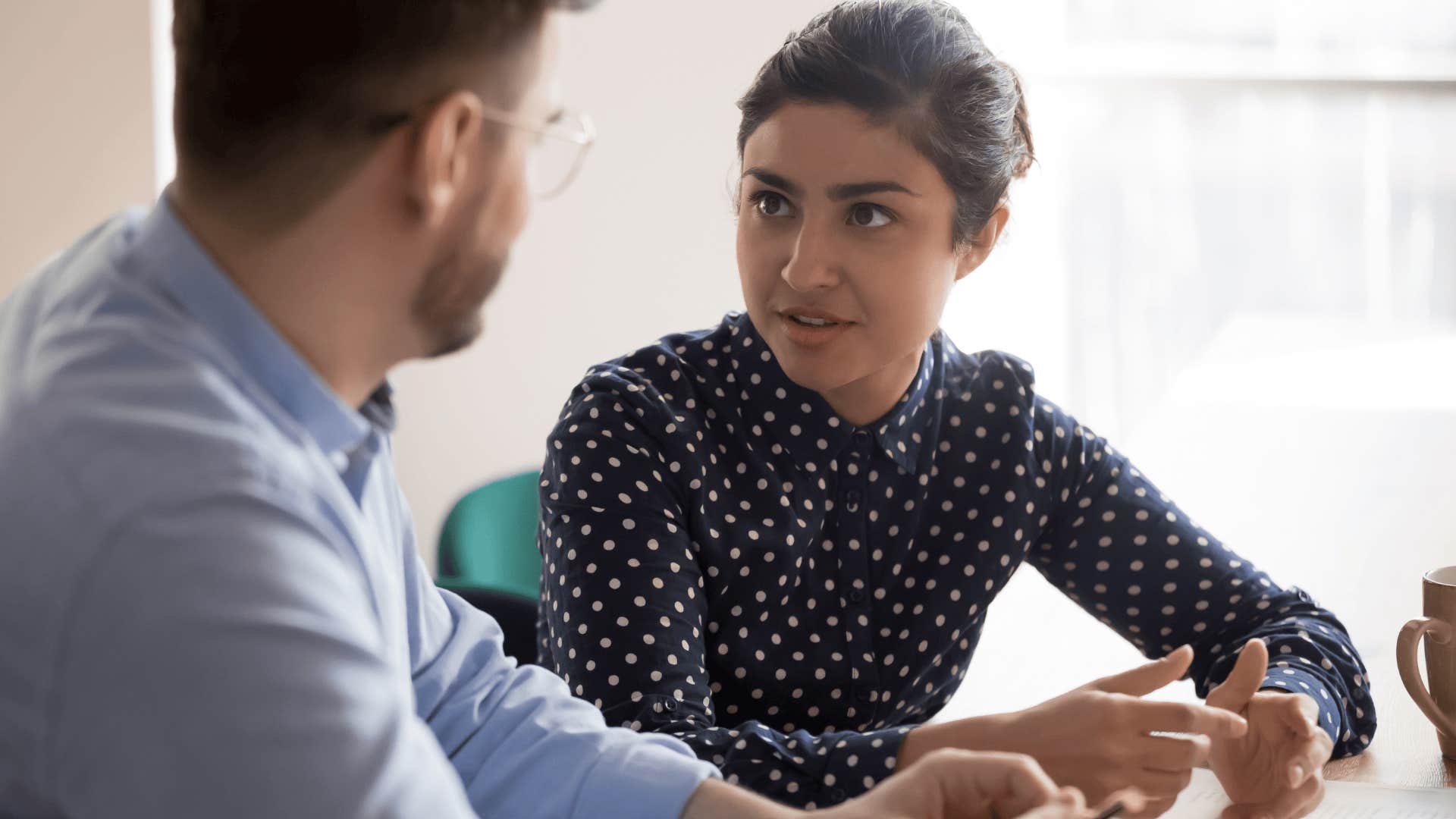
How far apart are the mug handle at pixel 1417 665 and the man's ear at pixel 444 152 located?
945 mm

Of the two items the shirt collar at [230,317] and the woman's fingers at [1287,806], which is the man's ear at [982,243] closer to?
the woman's fingers at [1287,806]

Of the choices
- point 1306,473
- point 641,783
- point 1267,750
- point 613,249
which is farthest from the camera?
point 613,249

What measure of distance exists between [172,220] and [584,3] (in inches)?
10.6

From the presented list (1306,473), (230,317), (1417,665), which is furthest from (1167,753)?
(1306,473)

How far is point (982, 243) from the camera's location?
157 centimetres

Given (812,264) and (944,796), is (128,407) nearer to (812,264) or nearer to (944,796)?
(944,796)

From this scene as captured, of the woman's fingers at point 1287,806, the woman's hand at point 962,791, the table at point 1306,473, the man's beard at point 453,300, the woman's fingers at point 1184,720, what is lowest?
the table at point 1306,473

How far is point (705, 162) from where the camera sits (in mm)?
3029

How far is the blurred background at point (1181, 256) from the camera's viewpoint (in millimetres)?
2879

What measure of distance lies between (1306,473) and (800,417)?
6.16ft

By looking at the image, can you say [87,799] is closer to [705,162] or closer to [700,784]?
[700,784]

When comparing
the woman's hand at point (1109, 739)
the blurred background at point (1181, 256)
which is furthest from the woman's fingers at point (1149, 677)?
the blurred background at point (1181, 256)

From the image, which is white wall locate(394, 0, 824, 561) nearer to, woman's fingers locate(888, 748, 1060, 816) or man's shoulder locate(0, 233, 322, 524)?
woman's fingers locate(888, 748, 1060, 816)

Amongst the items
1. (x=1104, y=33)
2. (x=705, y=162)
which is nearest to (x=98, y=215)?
(x=705, y=162)
